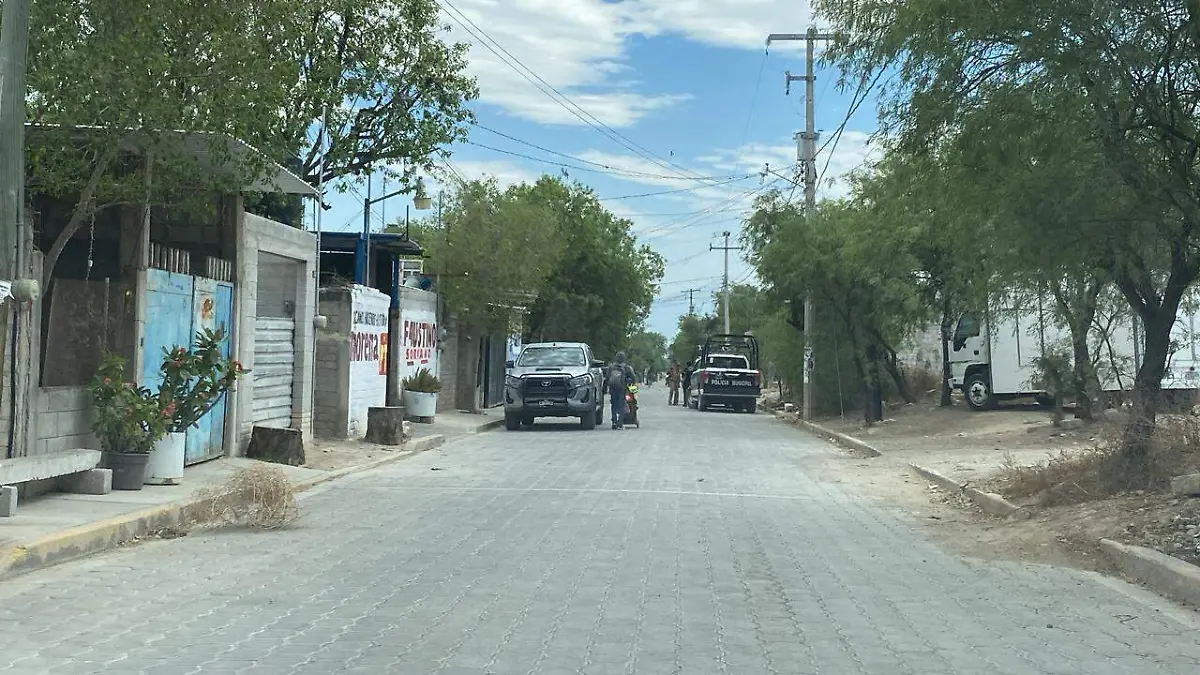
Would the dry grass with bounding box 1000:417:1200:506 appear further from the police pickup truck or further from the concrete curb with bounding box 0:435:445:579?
the police pickup truck

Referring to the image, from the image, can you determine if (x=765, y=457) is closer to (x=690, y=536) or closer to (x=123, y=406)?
(x=690, y=536)

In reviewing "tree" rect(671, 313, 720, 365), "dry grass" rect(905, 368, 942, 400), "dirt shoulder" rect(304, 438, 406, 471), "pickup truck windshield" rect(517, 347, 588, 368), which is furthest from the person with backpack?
"tree" rect(671, 313, 720, 365)

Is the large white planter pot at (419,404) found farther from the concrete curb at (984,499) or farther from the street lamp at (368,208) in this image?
the concrete curb at (984,499)

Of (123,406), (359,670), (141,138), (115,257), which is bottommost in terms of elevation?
(359,670)

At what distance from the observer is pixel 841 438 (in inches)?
1000

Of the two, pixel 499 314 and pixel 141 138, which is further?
pixel 499 314

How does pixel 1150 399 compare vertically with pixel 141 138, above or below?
below

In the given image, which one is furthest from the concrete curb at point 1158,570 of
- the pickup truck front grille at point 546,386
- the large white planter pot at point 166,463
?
the pickup truck front grille at point 546,386

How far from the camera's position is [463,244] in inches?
1212

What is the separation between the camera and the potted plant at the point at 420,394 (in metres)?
25.5

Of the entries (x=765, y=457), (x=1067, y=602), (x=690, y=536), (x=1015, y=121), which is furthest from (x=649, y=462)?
(x=1067, y=602)

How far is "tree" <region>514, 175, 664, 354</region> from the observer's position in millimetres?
46719

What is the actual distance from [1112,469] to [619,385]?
17.3 m

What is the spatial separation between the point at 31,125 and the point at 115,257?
3.22 m
